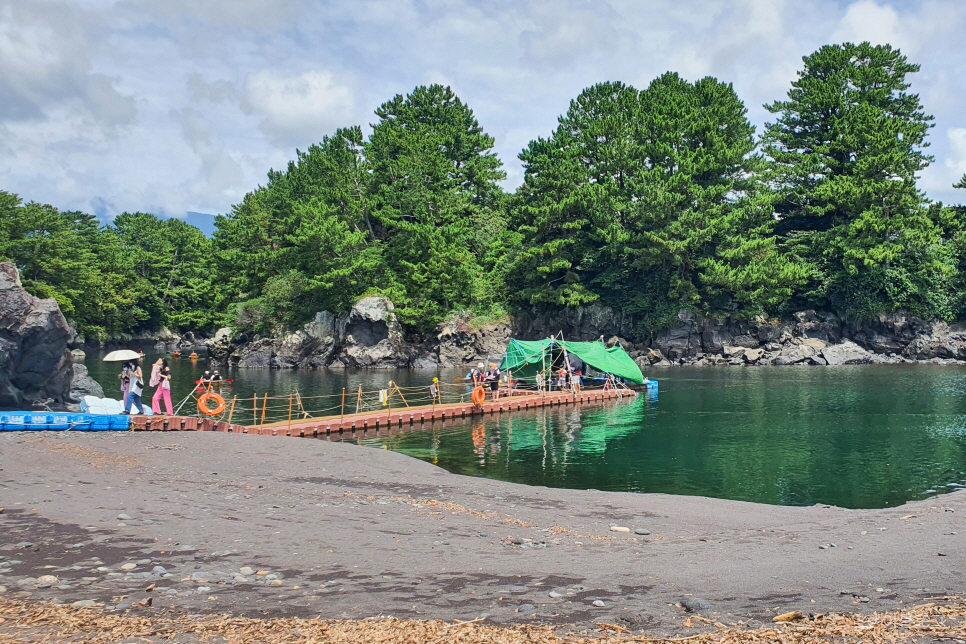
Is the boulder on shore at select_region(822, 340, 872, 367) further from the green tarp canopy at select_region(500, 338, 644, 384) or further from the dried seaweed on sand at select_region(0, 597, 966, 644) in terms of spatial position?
the dried seaweed on sand at select_region(0, 597, 966, 644)

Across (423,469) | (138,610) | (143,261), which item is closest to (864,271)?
(423,469)

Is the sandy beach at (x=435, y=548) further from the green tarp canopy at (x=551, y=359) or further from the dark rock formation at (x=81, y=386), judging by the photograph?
the green tarp canopy at (x=551, y=359)

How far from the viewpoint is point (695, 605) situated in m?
7.84

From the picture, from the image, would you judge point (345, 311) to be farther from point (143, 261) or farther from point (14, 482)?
point (14, 482)

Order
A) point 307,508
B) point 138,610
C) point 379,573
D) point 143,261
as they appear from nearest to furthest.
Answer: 1. point 138,610
2. point 379,573
3. point 307,508
4. point 143,261

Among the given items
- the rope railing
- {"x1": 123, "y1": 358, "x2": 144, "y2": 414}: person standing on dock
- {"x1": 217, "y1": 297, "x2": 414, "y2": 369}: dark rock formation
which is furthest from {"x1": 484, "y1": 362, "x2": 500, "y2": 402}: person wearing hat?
{"x1": 217, "y1": 297, "x2": 414, "y2": 369}: dark rock formation

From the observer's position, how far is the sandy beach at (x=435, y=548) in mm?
8039

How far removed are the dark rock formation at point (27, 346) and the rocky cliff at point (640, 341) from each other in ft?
136

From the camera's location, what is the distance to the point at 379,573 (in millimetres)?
9438

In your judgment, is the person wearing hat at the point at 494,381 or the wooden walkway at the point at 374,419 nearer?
the wooden walkway at the point at 374,419

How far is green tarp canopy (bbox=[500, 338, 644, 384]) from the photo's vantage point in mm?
44750

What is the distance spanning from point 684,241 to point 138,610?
63.8 meters

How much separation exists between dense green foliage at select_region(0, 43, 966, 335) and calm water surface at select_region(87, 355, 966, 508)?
21809 millimetres

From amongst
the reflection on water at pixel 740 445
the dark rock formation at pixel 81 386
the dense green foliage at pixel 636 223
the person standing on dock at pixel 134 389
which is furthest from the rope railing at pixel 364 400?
the dense green foliage at pixel 636 223
